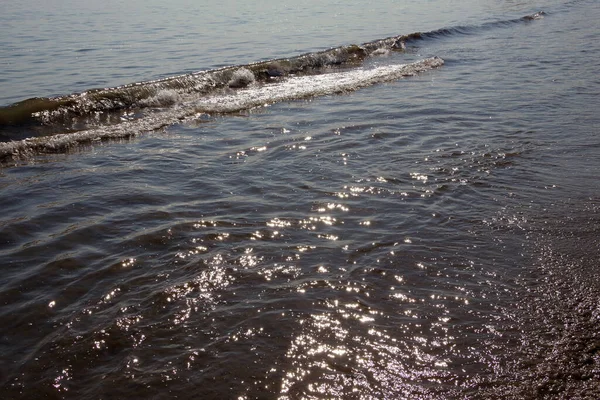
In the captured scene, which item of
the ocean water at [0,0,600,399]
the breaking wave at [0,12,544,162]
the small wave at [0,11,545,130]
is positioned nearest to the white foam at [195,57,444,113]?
the breaking wave at [0,12,544,162]

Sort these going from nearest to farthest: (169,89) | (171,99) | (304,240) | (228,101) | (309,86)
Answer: (304,240) < (228,101) < (171,99) < (169,89) < (309,86)

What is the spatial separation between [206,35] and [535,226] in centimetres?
1873

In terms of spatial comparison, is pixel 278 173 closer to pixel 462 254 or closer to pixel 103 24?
pixel 462 254

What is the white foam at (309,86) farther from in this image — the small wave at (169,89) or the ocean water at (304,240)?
the small wave at (169,89)

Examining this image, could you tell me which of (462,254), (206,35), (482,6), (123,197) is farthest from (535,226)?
(482,6)

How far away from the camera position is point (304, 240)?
518 centimetres

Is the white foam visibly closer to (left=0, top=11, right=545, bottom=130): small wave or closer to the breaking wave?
the breaking wave

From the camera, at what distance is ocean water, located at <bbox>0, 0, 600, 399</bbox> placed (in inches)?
135

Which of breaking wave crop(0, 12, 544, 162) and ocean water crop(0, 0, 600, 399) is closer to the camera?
ocean water crop(0, 0, 600, 399)

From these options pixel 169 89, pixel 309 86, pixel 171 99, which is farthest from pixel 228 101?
pixel 309 86

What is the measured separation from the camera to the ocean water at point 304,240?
11.3 ft

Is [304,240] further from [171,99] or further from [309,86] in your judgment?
[309,86]

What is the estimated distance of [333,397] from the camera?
10.5 ft

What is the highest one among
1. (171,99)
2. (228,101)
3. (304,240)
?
(171,99)
